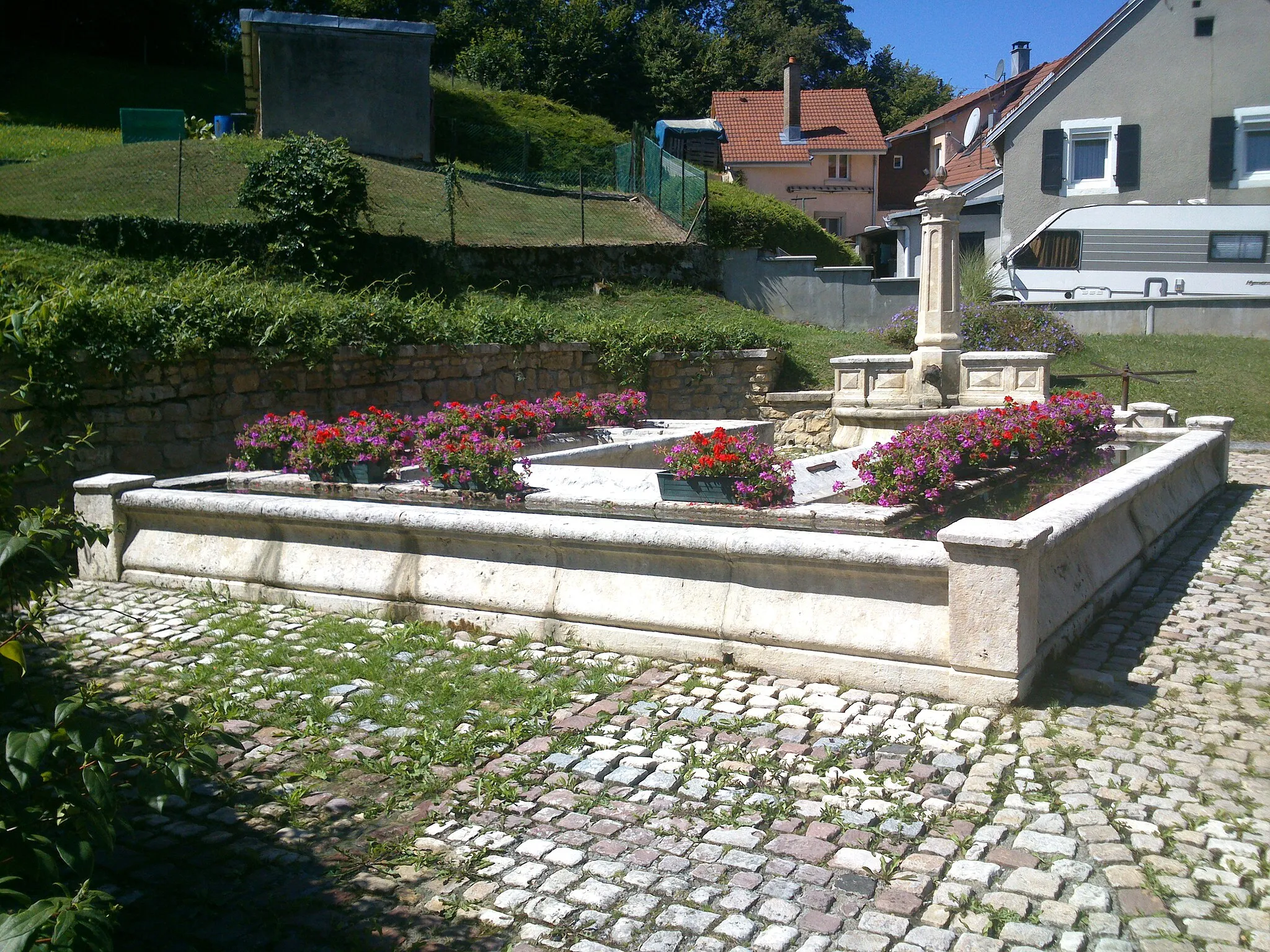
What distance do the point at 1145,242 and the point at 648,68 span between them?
25933 millimetres

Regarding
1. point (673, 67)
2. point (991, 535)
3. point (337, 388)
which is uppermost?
point (673, 67)

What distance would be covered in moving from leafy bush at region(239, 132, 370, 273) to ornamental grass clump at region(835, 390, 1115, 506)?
391 inches

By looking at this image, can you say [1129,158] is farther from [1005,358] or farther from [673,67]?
[673,67]

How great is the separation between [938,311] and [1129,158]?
13.6 meters

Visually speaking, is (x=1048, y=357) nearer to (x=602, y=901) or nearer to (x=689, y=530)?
(x=689, y=530)

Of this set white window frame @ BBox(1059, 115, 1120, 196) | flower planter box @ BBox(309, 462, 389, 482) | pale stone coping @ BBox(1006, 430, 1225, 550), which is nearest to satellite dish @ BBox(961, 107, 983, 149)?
white window frame @ BBox(1059, 115, 1120, 196)

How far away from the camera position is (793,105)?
39.4m

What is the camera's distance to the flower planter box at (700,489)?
7.50m

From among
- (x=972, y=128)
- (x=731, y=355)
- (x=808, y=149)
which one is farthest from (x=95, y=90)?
(x=808, y=149)

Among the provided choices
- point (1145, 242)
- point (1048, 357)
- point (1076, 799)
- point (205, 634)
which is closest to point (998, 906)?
point (1076, 799)

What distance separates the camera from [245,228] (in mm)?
15469

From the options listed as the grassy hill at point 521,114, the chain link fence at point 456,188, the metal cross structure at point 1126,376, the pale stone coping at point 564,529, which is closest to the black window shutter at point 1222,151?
the metal cross structure at point 1126,376

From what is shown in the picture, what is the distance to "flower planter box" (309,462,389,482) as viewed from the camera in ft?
28.9

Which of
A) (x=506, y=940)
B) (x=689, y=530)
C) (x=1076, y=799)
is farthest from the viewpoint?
(x=689, y=530)
